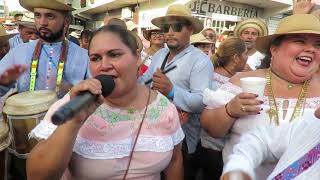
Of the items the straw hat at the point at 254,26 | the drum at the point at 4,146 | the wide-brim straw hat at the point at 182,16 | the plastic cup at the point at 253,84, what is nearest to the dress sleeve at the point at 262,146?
the plastic cup at the point at 253,84

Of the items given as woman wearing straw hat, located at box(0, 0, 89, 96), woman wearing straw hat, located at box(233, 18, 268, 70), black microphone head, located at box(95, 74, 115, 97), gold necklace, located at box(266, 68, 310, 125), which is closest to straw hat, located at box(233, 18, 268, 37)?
woman wearing straw hat, located at box(233, 18, 268, 70)

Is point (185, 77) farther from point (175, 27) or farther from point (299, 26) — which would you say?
point (299, 26)

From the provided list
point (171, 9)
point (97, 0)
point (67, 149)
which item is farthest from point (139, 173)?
point (97, 0)

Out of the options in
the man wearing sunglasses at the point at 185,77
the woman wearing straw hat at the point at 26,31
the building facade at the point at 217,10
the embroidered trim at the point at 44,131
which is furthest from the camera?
the building facade at the point at 217,10

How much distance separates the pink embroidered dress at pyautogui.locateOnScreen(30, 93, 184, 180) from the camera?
1.99m

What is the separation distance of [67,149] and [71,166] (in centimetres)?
28

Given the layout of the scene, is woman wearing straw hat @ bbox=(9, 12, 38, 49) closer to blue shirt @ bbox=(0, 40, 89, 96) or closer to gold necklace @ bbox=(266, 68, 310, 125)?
blue shirt @ bbox=(0, 40, 89, 96)

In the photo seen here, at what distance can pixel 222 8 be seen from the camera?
20.8 metres

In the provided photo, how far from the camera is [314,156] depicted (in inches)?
58.6

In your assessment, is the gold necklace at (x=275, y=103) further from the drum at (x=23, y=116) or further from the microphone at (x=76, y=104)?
the drum at (x=23, y=116)

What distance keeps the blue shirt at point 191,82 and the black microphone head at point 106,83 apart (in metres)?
1.38

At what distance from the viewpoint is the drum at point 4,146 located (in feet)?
9.18

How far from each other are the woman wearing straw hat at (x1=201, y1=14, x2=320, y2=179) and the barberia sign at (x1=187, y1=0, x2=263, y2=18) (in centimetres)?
1605

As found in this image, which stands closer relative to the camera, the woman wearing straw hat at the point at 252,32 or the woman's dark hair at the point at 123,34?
the woman's dark hair at the point at 123,34
